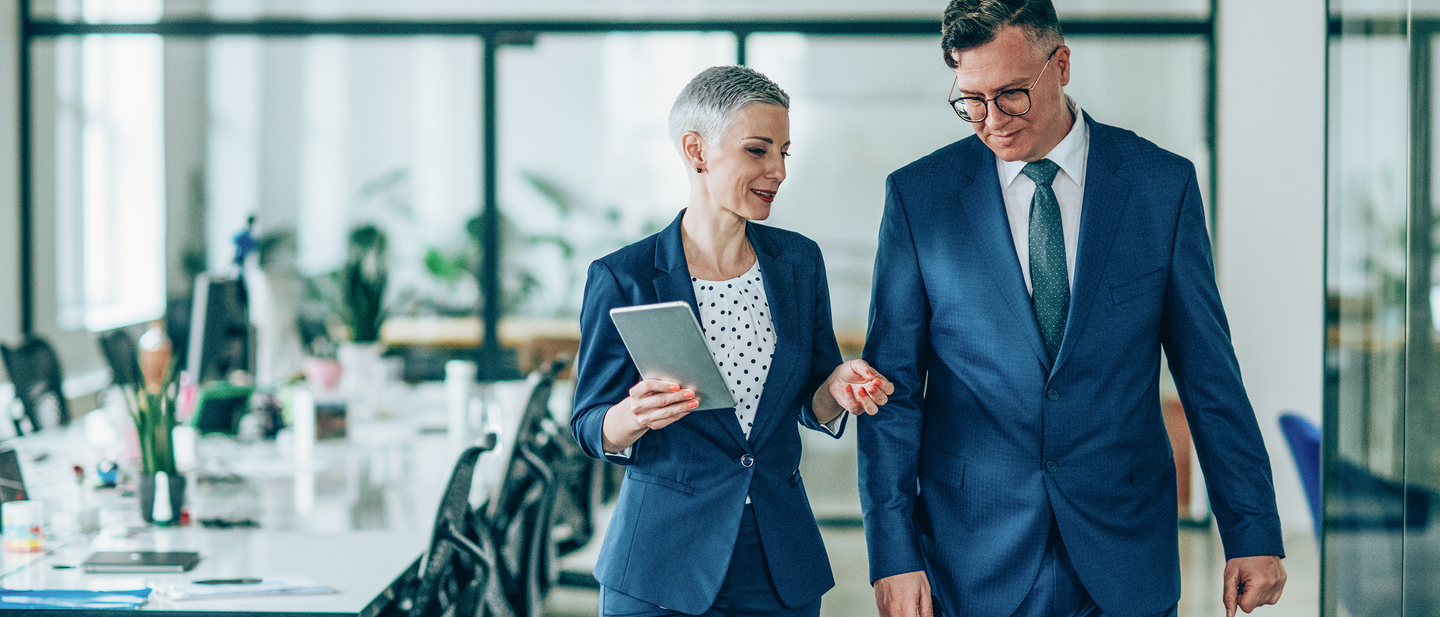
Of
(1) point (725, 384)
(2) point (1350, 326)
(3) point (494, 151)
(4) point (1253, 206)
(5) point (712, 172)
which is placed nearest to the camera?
(1) point (725, 384)

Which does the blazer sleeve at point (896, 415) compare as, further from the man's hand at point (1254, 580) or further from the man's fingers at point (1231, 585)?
the man's fingers at point (1231, 585)

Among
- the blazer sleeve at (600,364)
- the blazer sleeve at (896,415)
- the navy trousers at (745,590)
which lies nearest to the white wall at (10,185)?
the blazer sleeve at (600,364)

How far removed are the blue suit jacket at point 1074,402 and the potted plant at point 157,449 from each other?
1.85 meters

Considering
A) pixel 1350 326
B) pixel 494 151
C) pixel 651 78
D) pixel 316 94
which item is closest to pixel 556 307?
pixel 494 151

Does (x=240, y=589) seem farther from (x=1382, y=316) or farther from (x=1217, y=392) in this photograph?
(x=1382, y=316)

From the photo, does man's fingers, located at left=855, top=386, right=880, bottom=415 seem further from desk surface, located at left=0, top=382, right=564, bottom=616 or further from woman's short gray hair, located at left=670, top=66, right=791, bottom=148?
desk surface, located at left=0, top=382, right=564, bottom=616

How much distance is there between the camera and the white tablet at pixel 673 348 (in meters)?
1.50

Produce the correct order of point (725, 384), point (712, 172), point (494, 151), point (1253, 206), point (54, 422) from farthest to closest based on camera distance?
point (494, 151) < point (1253, 206) < point (54, 422) < point (712, 172) < point (725, 384)

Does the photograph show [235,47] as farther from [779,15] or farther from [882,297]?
[882,297]

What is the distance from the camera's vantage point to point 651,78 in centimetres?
563

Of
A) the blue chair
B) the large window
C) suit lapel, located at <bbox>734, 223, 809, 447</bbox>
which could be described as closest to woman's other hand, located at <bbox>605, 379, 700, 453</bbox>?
suit lapel, located at <bbox>734, 223, 809, 447</bbox>

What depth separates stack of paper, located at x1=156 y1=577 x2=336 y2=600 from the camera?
2.04m

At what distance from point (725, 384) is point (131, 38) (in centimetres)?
530

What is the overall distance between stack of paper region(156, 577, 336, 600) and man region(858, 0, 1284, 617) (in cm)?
110
